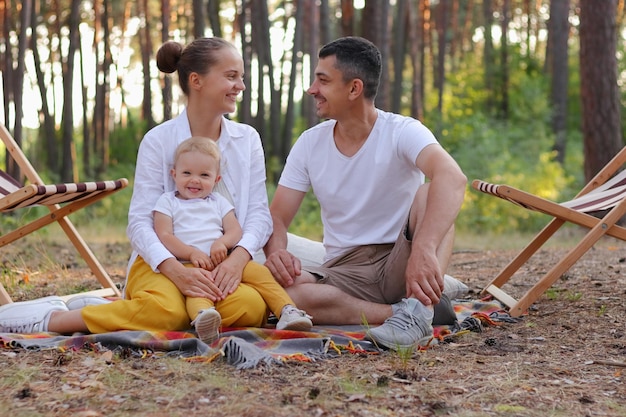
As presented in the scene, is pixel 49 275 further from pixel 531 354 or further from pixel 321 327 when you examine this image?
pixel 531 354

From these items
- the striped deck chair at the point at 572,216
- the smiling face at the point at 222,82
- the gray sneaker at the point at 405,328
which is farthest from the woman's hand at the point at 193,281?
the striped deck chair at the point at 572,216

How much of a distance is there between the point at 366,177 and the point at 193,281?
0.98m

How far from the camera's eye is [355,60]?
388 centimetres

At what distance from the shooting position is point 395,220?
396 cm

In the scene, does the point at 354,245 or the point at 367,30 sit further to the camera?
the point at 367,30

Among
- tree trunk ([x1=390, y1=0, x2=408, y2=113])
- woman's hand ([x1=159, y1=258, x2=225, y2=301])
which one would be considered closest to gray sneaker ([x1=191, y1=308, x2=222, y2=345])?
woman's hand ([x1=159, y1=258, x2=225, y2=301])

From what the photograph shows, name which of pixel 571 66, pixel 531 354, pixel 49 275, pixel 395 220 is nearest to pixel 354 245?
pixel 395 220

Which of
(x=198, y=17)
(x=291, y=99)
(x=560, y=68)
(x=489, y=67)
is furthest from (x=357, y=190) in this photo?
(x=489, y=67)

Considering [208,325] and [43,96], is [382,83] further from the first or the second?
[208,325]

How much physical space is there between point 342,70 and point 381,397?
1.75m

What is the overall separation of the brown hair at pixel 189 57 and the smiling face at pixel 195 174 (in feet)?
1.46

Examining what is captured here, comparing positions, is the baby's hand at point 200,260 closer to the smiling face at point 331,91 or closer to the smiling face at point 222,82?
the smiling face at point 222,82

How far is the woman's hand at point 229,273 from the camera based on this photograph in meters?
3.55

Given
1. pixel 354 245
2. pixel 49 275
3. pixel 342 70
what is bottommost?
pixel 49 275
